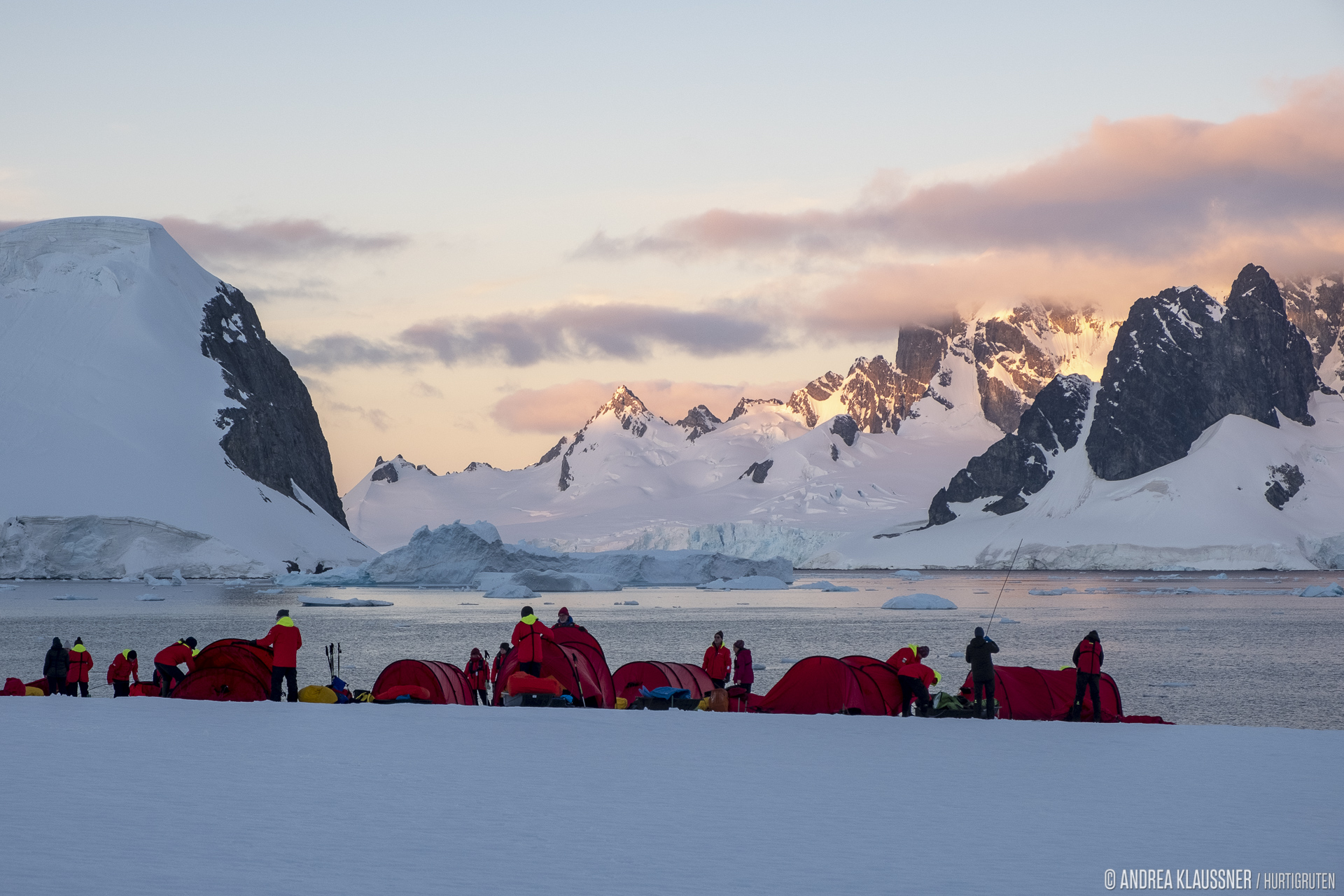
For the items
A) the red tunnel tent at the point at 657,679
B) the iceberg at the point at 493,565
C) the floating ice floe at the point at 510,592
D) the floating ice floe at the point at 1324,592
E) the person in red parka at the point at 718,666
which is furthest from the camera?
the iceberg at the point at 493,565

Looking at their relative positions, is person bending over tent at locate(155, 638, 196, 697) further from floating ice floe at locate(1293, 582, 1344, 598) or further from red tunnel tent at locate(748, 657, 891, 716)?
floating ice floe at locate(1293, 582, 1344, 598)

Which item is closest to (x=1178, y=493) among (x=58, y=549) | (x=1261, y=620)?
(x=1261, y=620)

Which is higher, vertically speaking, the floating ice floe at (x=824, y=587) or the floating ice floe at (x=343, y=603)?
the floating ice floe at (x=343, y=603)

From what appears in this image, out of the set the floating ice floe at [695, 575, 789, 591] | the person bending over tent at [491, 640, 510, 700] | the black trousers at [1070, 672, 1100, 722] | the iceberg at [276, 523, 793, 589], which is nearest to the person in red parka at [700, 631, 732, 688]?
the person bending over tent at [491, 640, 510, 700]

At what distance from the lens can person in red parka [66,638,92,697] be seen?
2420cm

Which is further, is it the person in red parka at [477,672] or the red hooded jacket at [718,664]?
the person in red parka at [477,672]

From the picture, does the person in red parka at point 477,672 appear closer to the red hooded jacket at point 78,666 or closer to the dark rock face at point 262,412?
the red hooded jacket at point 78,666

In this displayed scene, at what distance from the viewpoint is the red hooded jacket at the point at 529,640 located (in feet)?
65.3

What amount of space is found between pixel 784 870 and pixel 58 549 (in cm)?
12630

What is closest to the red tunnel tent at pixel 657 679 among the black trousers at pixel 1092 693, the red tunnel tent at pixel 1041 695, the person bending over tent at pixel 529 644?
the person bending over tent at pixel 529 644

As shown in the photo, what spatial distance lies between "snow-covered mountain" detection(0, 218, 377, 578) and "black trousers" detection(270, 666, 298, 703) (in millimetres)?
110728

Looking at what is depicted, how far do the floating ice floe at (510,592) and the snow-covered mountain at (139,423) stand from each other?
152 ft

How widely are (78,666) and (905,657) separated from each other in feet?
53.1

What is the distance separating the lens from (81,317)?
14462 cm
